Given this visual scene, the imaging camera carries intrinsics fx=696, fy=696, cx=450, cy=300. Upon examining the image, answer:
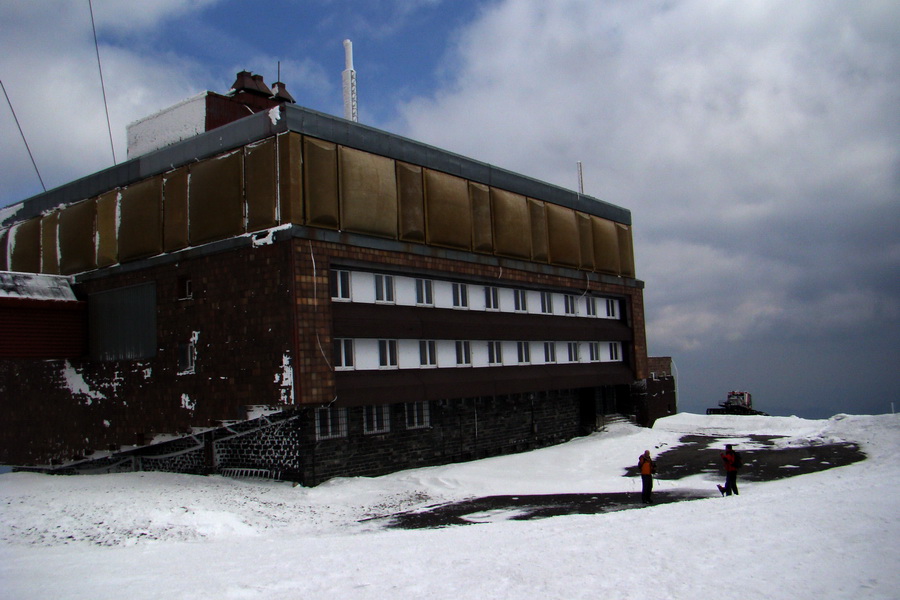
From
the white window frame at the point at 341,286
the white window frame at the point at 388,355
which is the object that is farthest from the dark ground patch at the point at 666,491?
the white window frame at the point at 341,286

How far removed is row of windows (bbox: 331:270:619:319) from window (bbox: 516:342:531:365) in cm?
163

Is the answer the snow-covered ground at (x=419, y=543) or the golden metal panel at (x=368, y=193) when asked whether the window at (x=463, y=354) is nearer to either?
the snow-covered ground at (x=419, y=543)

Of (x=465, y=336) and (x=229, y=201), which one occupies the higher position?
(x=229, y=201)

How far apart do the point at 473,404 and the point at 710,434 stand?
17226mm

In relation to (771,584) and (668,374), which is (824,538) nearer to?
(771,584)

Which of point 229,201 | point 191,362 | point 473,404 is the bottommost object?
point 473,404

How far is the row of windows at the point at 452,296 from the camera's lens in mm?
25000

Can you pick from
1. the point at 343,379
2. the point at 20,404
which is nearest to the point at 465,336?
the point at 343,379

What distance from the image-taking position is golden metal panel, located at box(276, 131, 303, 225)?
22609 mm

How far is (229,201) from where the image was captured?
24.2 meters

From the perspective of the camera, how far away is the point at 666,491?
22.7 metres

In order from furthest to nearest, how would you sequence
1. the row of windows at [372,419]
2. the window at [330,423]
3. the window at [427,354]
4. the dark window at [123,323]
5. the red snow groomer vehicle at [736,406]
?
the red snow groomer vehicle at [736,406] → the window at [427,354] → the dark window at [123,323] → the row of windows at [372,419] → the window at [330,423]

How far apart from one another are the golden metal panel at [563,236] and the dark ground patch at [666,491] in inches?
416

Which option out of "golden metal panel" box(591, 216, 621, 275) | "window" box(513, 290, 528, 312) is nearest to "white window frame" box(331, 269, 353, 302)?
"window" box(513, 290, 528, 312)
